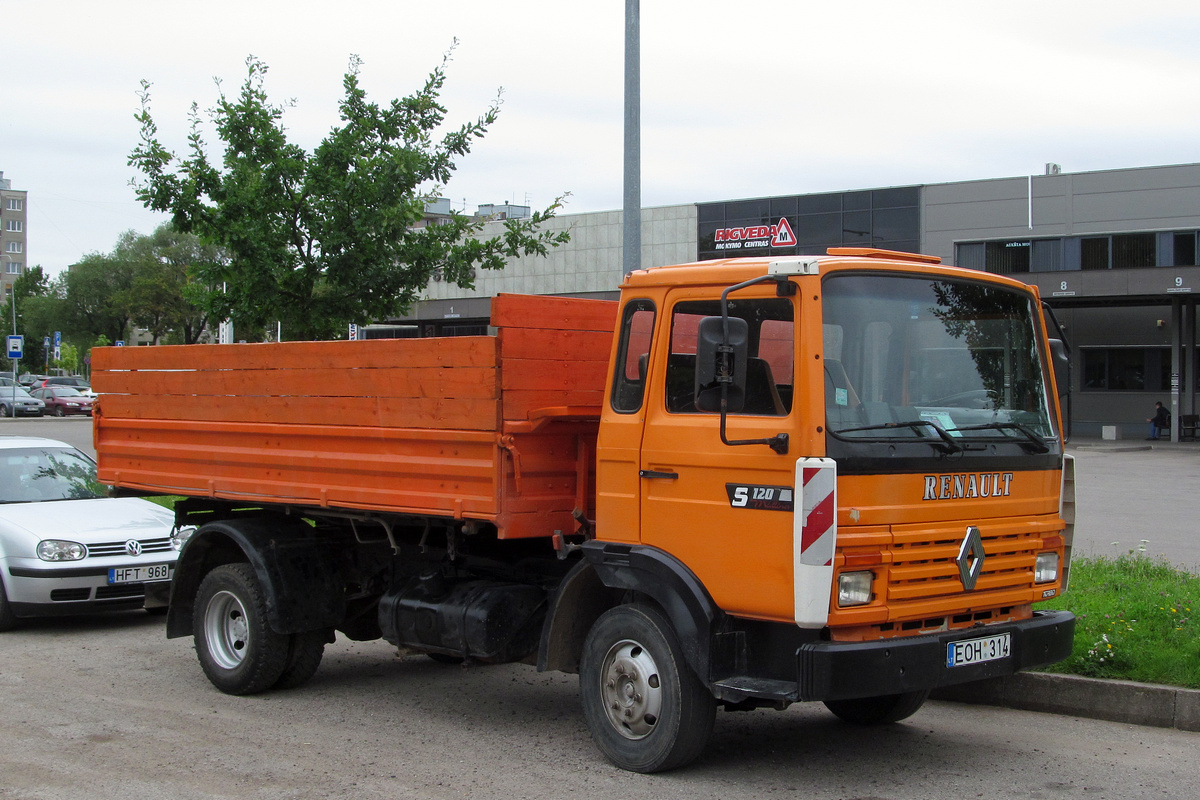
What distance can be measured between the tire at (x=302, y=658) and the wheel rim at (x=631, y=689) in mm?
2509

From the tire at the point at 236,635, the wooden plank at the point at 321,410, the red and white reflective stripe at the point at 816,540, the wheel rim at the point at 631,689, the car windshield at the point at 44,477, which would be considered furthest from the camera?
the car windshield at the point at 44,477

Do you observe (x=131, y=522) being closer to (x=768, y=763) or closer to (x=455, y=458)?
(x=455, y=458)

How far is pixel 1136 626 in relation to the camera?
23.0ft

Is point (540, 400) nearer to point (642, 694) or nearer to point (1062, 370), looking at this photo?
point (642, 694)

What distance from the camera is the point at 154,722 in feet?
21.5

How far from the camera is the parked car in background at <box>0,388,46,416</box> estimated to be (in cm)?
4975

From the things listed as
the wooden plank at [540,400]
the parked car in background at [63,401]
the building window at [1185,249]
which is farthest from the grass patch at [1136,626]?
the parked car in background at [63,401]

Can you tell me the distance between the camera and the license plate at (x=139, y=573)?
902cm

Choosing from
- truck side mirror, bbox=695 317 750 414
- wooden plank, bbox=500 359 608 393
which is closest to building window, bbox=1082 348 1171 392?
wooden plank, bbox=500 359 608 393

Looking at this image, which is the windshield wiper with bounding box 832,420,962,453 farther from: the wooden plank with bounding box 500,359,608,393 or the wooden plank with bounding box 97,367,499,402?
the wooden plank with bounding box 97,367,499,402

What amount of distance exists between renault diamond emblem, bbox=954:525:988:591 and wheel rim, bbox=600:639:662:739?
4.65 feet

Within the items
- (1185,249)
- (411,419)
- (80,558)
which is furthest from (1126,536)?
(1185,249)

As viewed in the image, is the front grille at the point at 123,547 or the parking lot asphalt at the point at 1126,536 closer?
the parking lot asphalt at the point at 1126,536

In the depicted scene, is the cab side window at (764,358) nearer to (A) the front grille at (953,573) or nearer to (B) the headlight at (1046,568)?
(A) the front grille at (953,573)
